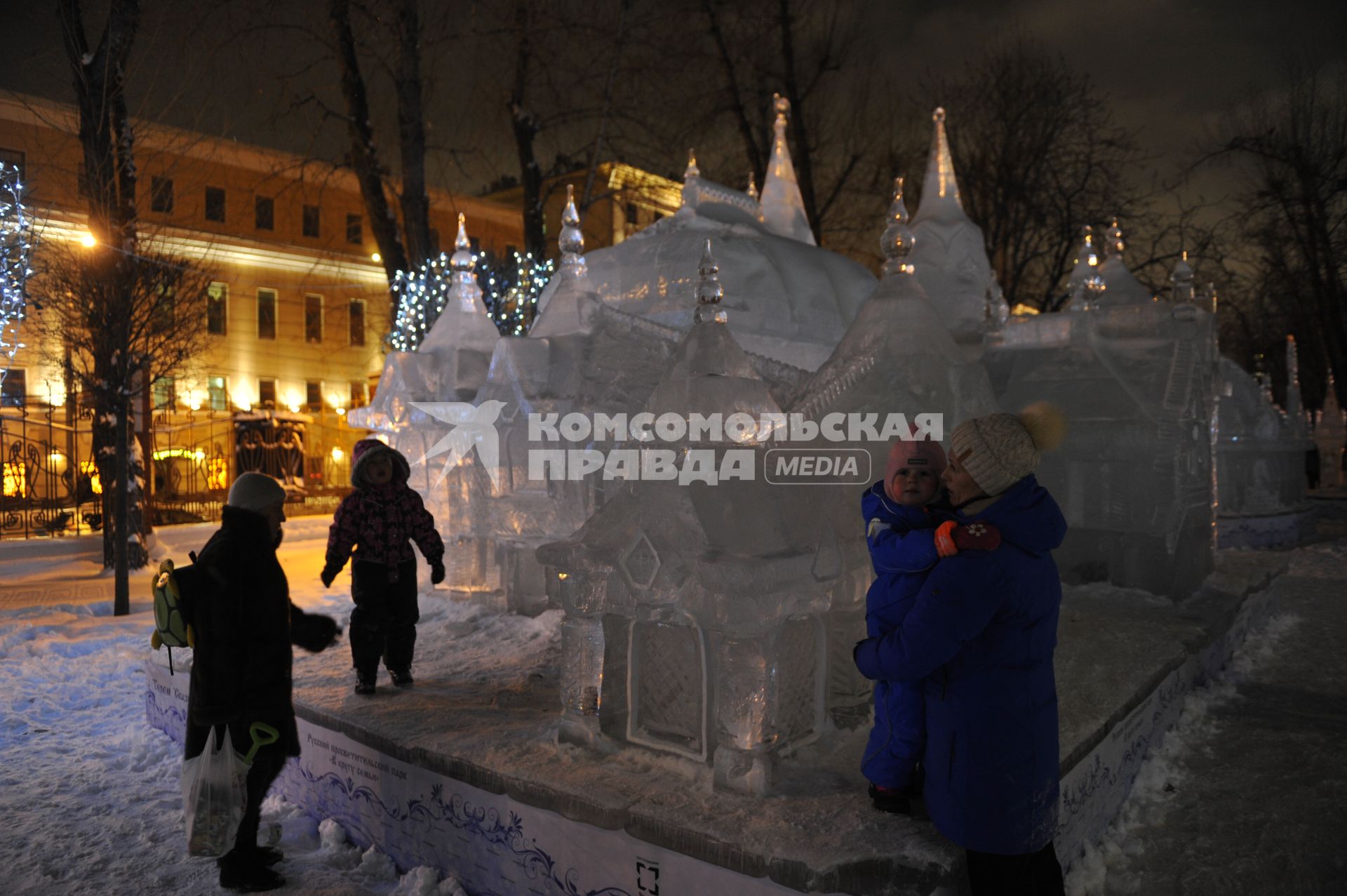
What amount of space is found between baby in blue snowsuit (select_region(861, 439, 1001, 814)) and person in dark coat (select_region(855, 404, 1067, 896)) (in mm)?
139

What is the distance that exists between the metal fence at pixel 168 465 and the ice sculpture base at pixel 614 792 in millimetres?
9173

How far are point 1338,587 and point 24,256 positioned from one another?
13471 mm

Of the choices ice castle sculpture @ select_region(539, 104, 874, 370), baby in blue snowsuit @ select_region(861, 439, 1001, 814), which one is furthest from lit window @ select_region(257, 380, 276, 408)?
baby in blue snowsuit @ select_region(861, 439, 1001, 814)

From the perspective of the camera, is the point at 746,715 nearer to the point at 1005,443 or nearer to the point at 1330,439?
the point at 1005,443

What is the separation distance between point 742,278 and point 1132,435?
396 cm

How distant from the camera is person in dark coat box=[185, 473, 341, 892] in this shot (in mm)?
3342

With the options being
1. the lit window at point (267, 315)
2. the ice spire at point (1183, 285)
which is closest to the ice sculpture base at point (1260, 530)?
the ice spire at point (1183, 285)

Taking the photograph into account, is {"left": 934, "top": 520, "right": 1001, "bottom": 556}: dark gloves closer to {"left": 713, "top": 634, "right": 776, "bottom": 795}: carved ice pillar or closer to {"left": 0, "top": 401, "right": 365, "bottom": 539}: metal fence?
{"left": 713, "top": 634, "right": 776, "bottom": 795}: carved ice pillar

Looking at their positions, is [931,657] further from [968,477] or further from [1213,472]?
[1213,472]

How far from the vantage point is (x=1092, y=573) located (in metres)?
7.31

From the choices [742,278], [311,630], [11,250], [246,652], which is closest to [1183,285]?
[742,278]

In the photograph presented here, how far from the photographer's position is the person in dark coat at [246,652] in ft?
11.0

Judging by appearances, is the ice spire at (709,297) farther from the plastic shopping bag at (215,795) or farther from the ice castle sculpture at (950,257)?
the ice castle sculpture at (950,257)

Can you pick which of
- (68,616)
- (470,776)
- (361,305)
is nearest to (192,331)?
(68,616)
